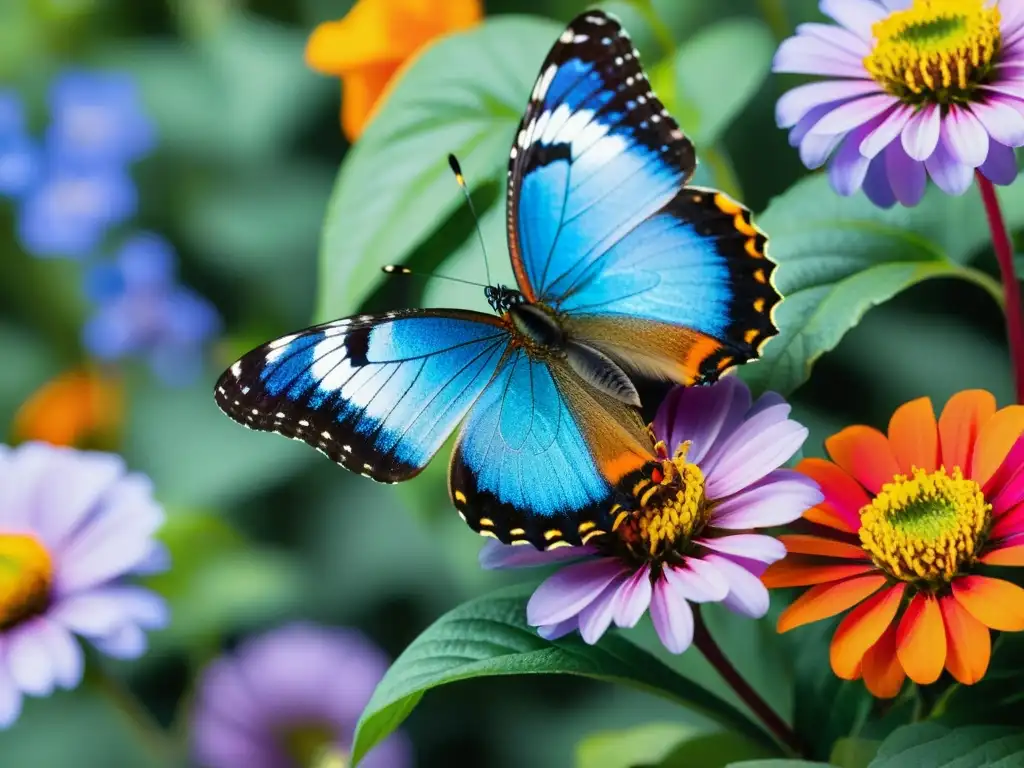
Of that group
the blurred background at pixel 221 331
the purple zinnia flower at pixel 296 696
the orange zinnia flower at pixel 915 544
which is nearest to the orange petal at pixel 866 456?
the orange zinnia flower at pixel 915 544

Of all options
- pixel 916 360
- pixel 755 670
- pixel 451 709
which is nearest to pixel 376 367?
pixel 755 670

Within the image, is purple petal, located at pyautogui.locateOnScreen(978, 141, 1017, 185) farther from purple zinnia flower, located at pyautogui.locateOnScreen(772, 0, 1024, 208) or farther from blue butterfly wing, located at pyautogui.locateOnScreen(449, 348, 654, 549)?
blue butterfly wing, located at pyautogui.locateOnScreen(449, 348, 654, 549)

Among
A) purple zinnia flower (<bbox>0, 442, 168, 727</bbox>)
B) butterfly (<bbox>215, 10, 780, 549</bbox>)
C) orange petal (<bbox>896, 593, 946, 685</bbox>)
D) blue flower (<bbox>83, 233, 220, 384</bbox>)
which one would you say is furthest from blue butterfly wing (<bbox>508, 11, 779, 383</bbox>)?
blue flower (<bbox>83, 233, 220, 384</bbox>)

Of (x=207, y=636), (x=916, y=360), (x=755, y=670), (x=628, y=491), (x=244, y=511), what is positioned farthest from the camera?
(x=244, y=511)

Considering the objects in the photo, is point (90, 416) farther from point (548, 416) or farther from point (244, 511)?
point (548, 416)

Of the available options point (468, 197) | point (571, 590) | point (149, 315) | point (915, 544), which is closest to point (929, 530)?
point (915, 544)

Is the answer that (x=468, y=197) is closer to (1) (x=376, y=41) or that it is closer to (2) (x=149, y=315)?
(1) (x=376, y=41)

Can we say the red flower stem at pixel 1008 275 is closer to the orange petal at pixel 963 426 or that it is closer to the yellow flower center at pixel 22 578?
the orange petal at pixel 963 426
